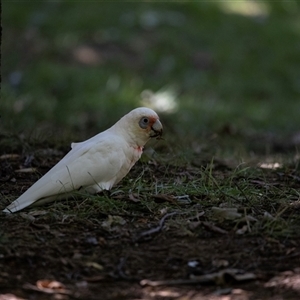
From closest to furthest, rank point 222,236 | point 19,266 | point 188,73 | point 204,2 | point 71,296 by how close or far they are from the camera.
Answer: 1. point 71,296
2. point 19,266
3. point 222,236
4. point 188,73
5. point 204,2

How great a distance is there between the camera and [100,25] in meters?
10.0

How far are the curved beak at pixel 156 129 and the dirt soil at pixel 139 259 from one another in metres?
0.58

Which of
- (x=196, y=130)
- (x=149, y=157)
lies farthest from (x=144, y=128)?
(x=196, y=130)

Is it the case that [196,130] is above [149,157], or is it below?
below

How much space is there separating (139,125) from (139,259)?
3.58ft

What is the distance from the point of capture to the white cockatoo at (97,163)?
3.62m

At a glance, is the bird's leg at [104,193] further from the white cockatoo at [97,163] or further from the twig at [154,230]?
the twig at [154,230]

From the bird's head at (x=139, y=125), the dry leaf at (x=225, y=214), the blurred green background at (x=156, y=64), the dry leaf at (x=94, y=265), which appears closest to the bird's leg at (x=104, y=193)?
the bird's head at (x=139, y=125)

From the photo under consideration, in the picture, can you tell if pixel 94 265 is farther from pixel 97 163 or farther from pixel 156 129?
pixel 156 129

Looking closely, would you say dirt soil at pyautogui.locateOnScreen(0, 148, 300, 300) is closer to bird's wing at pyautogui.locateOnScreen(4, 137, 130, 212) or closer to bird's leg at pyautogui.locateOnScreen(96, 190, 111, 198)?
bird's wing at pyautogui.locateOnScreen(4, 137, 130, 212)

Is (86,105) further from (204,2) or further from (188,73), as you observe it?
(204,2)

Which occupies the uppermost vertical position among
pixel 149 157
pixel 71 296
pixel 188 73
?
pixel 71 296

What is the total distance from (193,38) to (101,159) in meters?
6.55

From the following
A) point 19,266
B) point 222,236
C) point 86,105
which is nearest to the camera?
point 19,266
